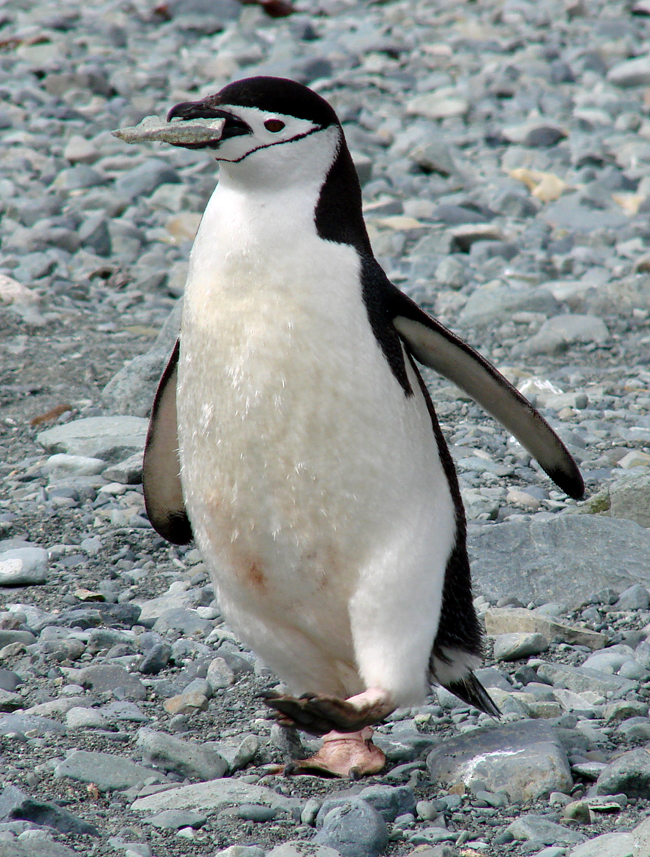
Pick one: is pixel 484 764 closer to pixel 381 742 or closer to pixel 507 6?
pixel 381 742

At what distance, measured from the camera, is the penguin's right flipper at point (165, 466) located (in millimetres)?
2729

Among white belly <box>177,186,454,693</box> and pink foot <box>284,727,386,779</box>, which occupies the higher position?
white belly <box>177,186,454,693</box>

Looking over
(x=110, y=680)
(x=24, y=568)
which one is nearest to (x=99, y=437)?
(x=24, y=568)

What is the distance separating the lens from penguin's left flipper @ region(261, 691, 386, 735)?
2.04 metres

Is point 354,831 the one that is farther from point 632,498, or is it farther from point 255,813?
point 632,498

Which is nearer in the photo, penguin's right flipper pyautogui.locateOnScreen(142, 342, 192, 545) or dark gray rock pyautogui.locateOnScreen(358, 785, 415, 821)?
dark gray rock pyautogui.locateOnScreen(358, 785, 415, 821)

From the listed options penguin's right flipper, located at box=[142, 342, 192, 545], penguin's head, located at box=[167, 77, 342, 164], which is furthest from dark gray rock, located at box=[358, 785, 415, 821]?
penguin's head, located at box=[167, 77, 342, 164]

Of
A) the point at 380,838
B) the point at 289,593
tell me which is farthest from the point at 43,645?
the point at 380,838

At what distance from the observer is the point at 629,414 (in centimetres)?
446

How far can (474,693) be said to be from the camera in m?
2.55

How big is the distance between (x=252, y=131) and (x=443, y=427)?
7.10 ft

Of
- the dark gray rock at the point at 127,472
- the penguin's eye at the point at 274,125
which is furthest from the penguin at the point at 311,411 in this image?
the dark gray rock at the point at 127,472

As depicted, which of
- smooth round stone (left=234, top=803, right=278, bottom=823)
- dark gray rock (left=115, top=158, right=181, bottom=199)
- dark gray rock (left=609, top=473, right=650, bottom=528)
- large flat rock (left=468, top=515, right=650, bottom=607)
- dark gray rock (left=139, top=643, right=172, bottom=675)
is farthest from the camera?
dark gray rock (left=115, top=158, right=181, bottom=199)

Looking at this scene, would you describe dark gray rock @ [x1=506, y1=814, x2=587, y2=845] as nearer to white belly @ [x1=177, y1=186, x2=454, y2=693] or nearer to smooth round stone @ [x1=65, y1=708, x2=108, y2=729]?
white belly @ [x1=177, y1=186, x2=454, y2=693]
